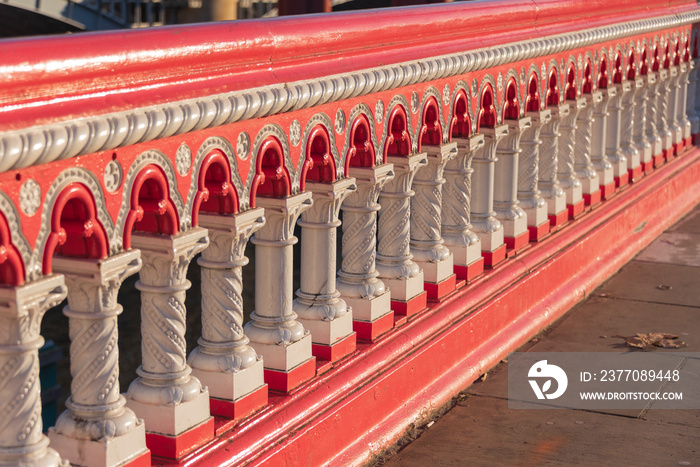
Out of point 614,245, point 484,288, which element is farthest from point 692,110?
point 484,288

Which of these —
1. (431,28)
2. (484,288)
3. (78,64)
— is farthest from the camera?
(484,288)

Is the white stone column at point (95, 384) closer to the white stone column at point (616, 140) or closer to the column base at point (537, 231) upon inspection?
the column base at point (537, 231)

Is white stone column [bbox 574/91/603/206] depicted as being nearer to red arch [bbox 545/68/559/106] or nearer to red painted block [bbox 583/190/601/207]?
red painted block [bbox 583/190/601/207]

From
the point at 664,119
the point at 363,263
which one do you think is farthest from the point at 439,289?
the point at 664,119

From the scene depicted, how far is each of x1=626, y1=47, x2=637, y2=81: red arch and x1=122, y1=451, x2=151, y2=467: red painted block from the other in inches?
235

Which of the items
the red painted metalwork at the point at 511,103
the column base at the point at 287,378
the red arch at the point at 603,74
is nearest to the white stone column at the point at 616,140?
the red arch at the point at 603,74

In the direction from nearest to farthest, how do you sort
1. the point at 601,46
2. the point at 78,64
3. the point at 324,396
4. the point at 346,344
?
1. the point at 78,64
2. the point at 324,396
3. the point at 346,344
4. the point at 601,46

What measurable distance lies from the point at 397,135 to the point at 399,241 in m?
0.51

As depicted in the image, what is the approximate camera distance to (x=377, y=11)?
486 cm

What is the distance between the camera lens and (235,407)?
13.2 feet

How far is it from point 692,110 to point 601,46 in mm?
3980

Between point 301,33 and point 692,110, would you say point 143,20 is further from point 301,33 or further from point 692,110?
point 301,33

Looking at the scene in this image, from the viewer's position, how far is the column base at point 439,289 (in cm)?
563

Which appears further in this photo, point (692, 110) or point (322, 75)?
point (692, 110)
